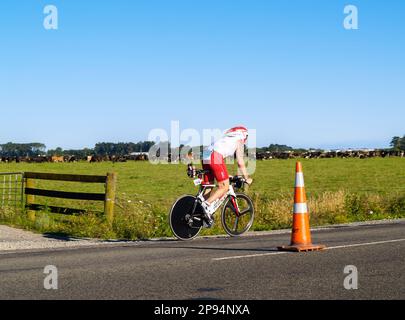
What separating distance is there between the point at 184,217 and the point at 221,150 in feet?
4.32

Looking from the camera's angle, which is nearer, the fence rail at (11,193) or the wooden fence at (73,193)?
the wooden fence at (73,193)

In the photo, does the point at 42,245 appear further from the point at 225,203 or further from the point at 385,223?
the point at 385,223

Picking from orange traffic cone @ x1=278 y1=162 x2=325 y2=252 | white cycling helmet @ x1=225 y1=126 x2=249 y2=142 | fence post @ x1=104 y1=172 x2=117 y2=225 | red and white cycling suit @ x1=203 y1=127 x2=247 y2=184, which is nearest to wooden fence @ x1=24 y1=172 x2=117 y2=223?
fence post @ x1=104 y1=172 x2=117 y2=225

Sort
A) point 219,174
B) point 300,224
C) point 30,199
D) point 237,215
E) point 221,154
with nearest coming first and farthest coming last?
point 300,224
point 221,154
point 219,174
point 237,215
point 30,199

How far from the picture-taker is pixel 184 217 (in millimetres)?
12211

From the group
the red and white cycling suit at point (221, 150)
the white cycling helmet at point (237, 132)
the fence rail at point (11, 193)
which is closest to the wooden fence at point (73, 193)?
the fence rail at point (11, 193)

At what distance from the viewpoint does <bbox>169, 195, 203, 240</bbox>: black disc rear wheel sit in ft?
39.6

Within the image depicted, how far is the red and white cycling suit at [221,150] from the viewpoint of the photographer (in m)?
12.2

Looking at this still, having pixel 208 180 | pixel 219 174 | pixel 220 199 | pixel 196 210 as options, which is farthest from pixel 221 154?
pixel 196 210

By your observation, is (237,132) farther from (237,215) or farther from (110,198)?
(110,198)

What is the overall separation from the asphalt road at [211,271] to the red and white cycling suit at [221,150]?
1315 mm

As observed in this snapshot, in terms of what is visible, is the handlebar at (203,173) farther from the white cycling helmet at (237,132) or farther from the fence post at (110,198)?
the fence post at (110,198)

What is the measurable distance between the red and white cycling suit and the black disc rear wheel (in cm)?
64

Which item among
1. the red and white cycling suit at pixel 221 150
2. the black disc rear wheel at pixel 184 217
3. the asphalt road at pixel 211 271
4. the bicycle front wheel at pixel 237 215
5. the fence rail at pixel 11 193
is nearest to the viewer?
the asphalt road at pixel 211 271
